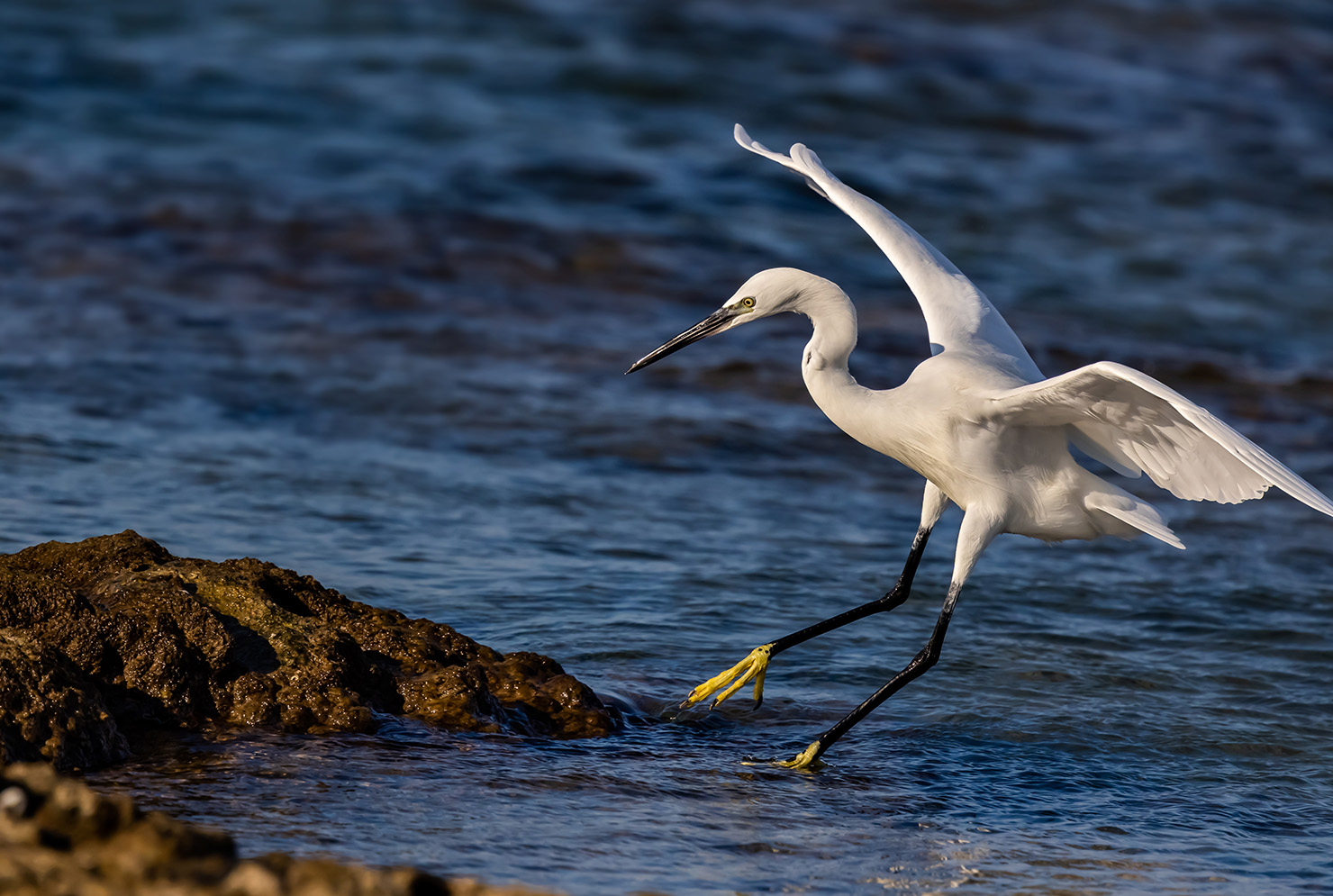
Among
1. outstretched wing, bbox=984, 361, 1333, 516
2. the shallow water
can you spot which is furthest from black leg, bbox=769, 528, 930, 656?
outstretched wing, bbox=984, 361, 1333, 516

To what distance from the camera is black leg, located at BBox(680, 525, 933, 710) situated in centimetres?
520

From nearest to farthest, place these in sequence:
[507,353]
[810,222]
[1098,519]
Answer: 1. [1098,519]
2. [507,353]
3. [810,222]

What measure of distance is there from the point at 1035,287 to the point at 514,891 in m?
10.4

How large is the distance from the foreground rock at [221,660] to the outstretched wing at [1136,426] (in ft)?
5.73

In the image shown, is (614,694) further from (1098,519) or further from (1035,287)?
(1035,287)

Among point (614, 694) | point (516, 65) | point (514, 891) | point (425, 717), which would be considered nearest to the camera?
point (514, 891)

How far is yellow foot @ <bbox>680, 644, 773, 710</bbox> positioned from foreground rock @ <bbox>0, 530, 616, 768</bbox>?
0.37 m

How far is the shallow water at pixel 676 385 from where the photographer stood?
4.37 m

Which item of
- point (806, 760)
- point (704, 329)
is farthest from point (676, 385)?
point (806, 760)

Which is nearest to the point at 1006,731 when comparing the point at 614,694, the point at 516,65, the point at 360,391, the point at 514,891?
the point at 614,694

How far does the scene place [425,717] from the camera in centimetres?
464

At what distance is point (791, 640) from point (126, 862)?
327 centimetres

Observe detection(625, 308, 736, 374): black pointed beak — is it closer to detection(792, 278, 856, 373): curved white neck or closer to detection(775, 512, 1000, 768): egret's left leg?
detection(792, 278, 856, 373): curved white neck

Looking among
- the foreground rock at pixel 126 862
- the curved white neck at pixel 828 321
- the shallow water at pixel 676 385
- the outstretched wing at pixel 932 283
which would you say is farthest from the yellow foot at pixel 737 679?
the foreground rock at pixel 126 862
